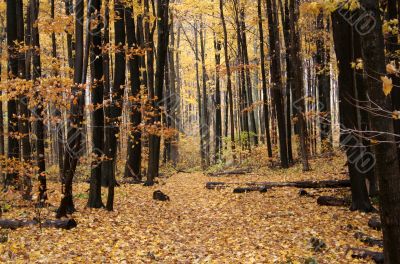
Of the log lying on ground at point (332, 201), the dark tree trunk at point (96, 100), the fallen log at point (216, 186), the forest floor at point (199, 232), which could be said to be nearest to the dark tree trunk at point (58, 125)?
the dark tree trunk at point (96, 100)

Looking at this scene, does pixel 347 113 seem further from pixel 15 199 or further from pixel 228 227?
pixel 15 199

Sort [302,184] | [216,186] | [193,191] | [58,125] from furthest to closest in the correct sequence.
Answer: [216,186] < [193,191] < [302,184] < [58,125]

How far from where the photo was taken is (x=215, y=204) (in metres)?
13.4

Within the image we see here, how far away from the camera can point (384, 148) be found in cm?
458

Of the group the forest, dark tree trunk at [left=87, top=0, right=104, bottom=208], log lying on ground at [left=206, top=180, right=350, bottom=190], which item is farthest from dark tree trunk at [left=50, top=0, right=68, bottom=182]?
log lying on ground at [left=206, top=180, right=350, bottom=190]

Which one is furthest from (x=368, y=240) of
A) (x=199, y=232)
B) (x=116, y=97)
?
(x=116, y=97)

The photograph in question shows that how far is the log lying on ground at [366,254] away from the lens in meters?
6.52

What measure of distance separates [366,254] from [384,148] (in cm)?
310

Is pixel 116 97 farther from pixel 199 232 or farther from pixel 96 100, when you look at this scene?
pixel 199 232

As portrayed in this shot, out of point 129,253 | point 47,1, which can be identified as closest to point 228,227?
point 129,253

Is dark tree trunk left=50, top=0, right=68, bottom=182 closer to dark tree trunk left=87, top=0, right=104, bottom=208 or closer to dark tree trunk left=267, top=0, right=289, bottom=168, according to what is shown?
dark tree trunk left=87, top=0, right=104, bottom=208

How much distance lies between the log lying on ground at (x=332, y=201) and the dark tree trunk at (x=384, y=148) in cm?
684

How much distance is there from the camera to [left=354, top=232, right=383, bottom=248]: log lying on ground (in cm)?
751

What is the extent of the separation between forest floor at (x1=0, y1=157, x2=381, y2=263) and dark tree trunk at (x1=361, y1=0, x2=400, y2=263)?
2.13m
